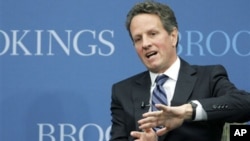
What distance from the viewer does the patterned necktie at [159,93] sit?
1587 millimetres

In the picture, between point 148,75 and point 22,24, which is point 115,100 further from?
point 22,24

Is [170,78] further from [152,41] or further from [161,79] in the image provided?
[152,41]

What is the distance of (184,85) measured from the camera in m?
1.59

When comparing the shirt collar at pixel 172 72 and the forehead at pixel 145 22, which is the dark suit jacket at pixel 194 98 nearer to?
the shirt collar at pixel 172 72

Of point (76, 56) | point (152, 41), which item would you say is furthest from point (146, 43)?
point (76, 56)

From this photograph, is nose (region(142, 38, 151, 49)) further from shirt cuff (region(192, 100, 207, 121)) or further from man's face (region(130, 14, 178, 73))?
shirt cuff (region(192, 100, 207, 121))

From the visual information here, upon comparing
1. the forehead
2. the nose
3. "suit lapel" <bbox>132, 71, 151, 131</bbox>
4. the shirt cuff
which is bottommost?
the shirt cuff

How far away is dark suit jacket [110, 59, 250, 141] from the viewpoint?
1.42 meters

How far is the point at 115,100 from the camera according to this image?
1729 mm

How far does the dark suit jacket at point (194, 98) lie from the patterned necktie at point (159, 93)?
3cm

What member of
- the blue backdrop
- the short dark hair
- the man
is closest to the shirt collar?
the man

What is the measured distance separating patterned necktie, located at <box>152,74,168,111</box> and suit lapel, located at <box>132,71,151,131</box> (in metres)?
0.03

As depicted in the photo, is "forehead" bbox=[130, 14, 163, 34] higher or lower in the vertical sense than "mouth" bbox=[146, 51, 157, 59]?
higher

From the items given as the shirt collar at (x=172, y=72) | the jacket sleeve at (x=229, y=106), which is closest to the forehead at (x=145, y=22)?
the shirt collar at (x=172, y=72)
